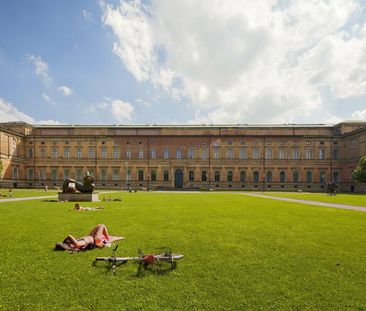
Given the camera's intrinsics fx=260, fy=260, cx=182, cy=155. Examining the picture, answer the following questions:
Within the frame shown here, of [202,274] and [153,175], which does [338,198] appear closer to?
[202,274]

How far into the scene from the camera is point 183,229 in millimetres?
9766

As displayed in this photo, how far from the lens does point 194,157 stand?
5662 centimetres

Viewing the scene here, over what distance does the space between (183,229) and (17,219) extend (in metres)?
8.15

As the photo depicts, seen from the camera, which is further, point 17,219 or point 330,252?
point 17,219

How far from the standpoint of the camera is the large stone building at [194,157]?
5581cm

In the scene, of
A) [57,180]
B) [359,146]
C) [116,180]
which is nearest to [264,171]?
[359,146]

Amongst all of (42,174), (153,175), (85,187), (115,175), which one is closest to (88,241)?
(85,187)

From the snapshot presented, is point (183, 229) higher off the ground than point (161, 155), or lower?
lower

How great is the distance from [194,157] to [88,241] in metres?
49.7

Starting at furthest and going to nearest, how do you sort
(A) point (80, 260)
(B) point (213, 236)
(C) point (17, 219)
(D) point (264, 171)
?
(D) point (264, 171), (C) point (17, 219), (B) point (213, 236), (A) point (80, 260)

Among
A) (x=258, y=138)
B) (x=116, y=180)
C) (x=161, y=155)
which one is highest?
(x=258, y=138)

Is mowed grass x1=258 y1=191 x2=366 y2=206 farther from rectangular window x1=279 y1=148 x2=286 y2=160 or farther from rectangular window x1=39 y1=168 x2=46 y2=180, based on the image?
rectangular window x1=39 y1=168 x2=46 y2=180

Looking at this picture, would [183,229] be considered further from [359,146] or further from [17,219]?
[359,146]

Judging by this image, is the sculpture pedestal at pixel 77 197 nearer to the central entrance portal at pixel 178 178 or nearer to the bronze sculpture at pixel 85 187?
the bronze sculpture at pixel 85 187
